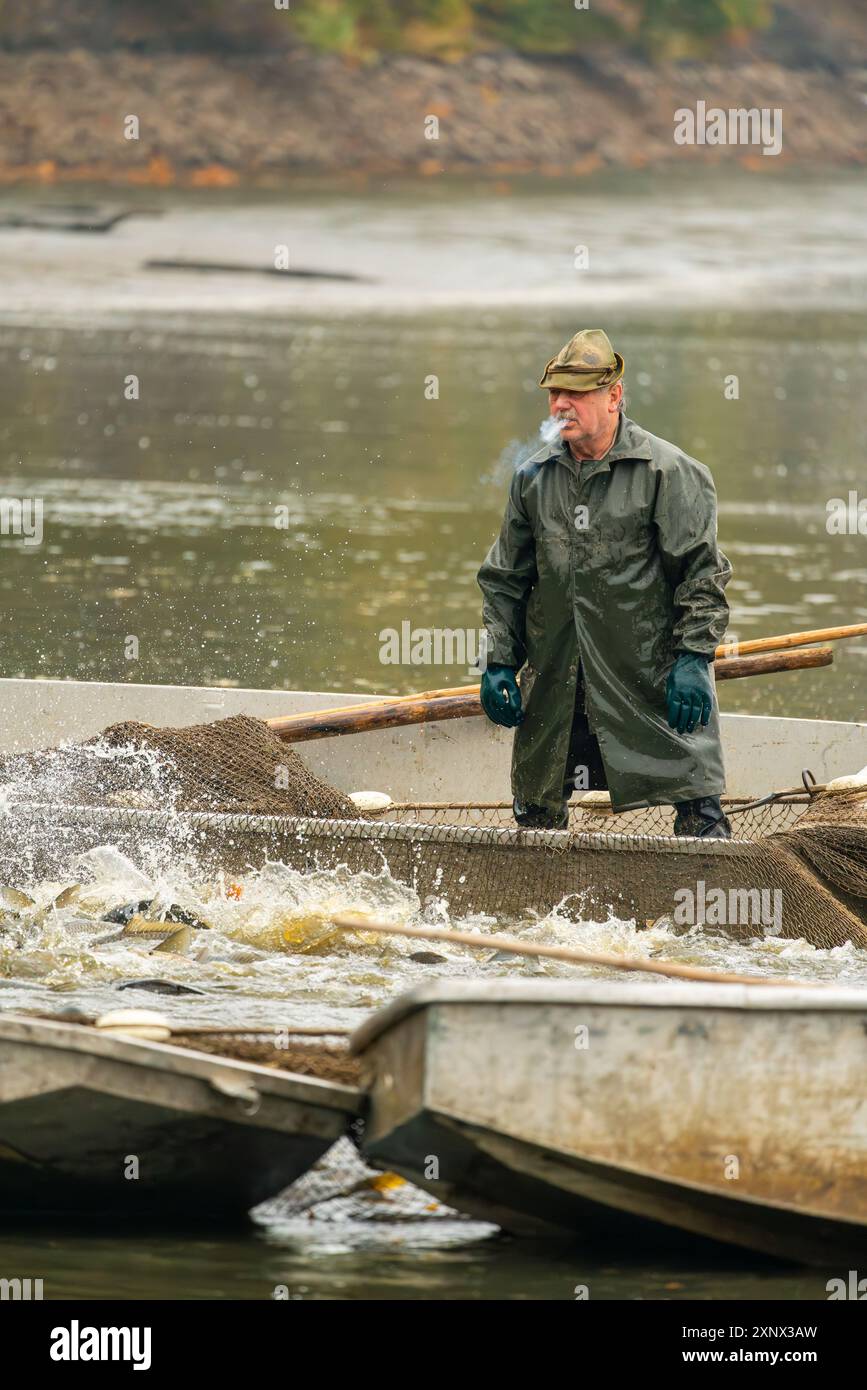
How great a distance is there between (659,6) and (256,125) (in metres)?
11.8

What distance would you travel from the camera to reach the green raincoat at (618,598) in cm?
730

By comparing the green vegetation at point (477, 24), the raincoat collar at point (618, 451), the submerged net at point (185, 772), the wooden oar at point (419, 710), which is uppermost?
the green vegetation at point (477, 24)

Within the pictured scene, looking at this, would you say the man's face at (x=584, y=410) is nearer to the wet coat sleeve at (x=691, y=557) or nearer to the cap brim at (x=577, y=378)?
the cap brim at (x=577, y=378)

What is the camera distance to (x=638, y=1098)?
5.00 m

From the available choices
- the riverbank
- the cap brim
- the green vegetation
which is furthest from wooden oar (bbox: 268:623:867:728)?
the green vegetation

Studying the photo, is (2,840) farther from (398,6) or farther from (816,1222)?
(398,6)

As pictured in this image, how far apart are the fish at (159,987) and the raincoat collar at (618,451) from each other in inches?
79.5

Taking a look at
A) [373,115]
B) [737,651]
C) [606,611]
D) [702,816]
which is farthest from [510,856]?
[373,115]

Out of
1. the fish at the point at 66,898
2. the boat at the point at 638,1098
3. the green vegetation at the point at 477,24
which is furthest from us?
the green vegetation at the point at 477,24

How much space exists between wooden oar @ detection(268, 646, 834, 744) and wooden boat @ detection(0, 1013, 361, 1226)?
3.37 m

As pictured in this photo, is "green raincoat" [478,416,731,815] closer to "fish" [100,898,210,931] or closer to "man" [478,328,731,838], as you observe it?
"man" [478,328,731,838]

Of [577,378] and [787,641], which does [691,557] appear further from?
[787,641]

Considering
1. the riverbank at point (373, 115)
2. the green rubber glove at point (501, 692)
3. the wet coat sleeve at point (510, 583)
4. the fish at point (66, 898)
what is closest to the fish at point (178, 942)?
the fish at point (66, 898)

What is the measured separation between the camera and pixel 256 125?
4344 centimetres
